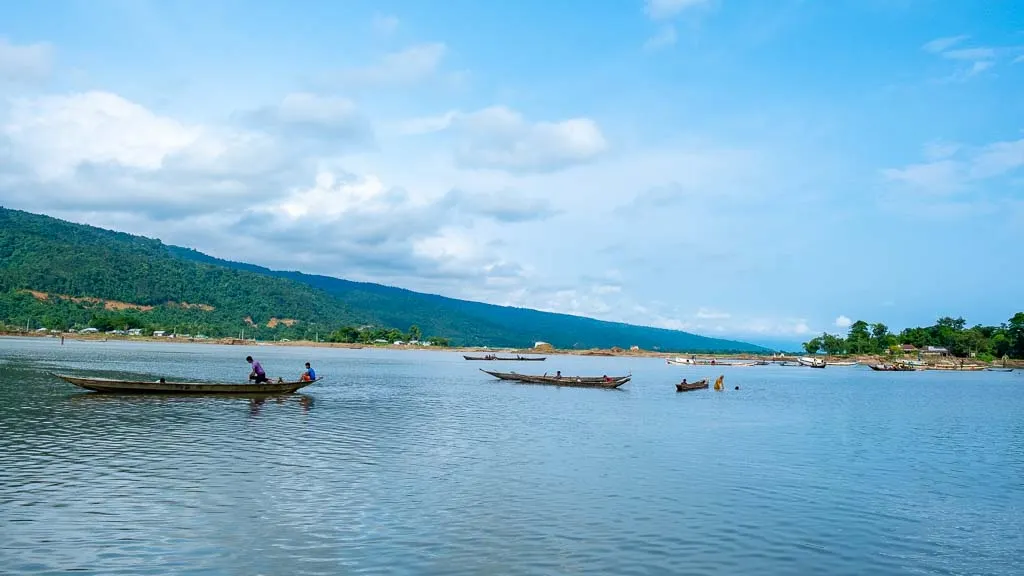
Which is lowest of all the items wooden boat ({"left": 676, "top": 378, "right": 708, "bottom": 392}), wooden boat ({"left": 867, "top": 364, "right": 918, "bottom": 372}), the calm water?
the calm water

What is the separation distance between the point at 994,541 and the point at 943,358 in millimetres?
193220

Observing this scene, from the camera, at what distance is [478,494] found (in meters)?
20.4

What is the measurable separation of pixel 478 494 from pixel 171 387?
3040 cm

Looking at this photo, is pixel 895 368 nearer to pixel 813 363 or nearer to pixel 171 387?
pixel 813 363

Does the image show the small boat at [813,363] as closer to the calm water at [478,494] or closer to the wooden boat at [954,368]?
the wooden boat at [954,368]

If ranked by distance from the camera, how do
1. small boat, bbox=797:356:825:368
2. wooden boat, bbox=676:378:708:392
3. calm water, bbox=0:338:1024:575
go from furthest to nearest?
small boat, bbox=797:356:825:368 → wooden boat, bbox=676:378:708:392 → calm water, bbox=0:338:1024:575

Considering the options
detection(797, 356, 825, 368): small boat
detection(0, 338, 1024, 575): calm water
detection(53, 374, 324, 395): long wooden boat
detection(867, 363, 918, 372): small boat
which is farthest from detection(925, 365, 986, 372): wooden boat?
detection(53, 374, 324, 395): long wooden boat

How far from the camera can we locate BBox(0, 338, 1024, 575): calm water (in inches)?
581

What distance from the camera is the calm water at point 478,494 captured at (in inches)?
581

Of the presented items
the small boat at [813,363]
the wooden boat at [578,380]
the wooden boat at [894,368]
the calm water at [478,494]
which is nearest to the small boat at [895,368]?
the wooden boat at [894,368]

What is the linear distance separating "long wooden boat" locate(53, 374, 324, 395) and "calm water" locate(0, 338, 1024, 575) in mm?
1251

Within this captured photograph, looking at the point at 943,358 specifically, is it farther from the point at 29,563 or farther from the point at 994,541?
the point at 29,563

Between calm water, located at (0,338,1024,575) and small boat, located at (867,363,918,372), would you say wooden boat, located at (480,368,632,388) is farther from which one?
small boat, located at (867,363,918,372)

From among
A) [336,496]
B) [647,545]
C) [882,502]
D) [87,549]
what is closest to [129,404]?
[336,496]
